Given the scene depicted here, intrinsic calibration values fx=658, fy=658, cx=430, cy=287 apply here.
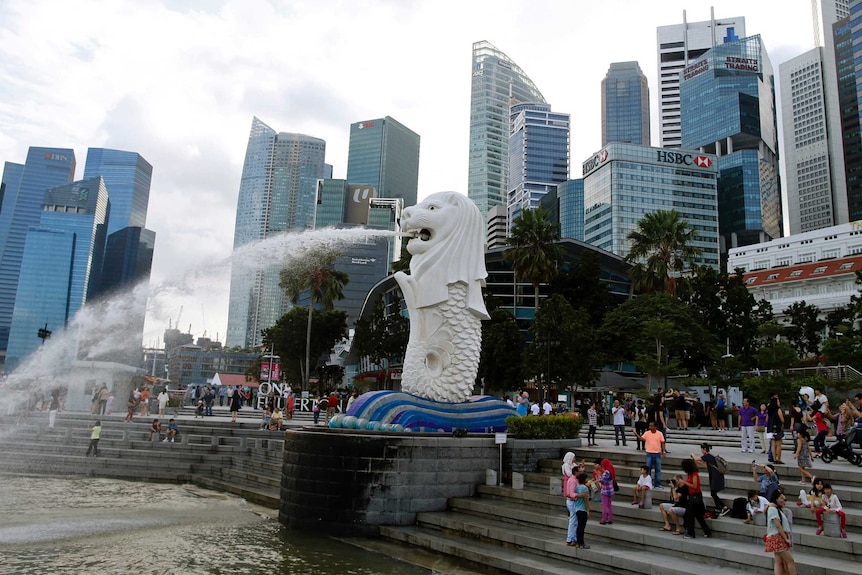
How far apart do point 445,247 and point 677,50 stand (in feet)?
619

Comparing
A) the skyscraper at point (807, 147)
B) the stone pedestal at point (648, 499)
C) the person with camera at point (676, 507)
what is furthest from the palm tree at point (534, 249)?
the skyscraper at point (807, 147)

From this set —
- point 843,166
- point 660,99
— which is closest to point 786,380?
point 843,166

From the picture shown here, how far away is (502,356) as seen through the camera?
41375 mm

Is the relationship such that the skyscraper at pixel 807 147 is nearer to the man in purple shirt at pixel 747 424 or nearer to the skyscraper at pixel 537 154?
the skyscraper at pixel 537 154

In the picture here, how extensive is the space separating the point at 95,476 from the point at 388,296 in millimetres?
53935

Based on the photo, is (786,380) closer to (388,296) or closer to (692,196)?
(388,296)

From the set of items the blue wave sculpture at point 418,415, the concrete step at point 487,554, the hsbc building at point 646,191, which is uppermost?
the hsbc building at point 646,191

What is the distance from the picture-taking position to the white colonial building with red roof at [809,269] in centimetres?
6638

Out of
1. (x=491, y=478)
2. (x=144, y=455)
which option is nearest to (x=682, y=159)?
(x=144, y=455)

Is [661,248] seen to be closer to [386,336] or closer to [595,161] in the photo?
[386,336]

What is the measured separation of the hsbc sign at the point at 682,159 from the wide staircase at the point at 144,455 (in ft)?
346

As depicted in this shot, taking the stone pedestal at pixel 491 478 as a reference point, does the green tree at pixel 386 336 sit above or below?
above

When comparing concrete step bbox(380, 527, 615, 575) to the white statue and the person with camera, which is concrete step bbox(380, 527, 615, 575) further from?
the white statue

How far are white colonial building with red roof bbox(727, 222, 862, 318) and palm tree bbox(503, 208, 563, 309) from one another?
35.9 m
